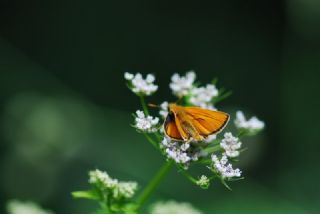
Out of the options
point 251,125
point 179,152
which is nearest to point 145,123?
point 179,152

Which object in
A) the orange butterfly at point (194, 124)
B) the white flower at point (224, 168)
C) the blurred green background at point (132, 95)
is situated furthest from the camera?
the blurred green background at point (132, 95)

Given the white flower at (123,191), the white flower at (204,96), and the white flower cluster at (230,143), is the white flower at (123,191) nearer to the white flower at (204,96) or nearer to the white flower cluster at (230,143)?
the white flower cluster at (230,143)

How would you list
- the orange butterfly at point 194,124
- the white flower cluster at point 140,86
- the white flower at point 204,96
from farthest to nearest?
the white flower at point 204,96 → the white flower cluster at point 140,86 → the orange butterfly at point 194,124

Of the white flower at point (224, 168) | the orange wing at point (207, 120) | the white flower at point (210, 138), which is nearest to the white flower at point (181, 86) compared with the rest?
the white flower at point (210, 138)

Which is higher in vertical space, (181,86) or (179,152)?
(181,86)

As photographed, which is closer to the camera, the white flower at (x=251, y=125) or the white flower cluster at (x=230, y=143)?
the white flower cluster at (x=230, y=143)

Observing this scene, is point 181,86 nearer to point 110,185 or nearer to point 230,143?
point 230,143
